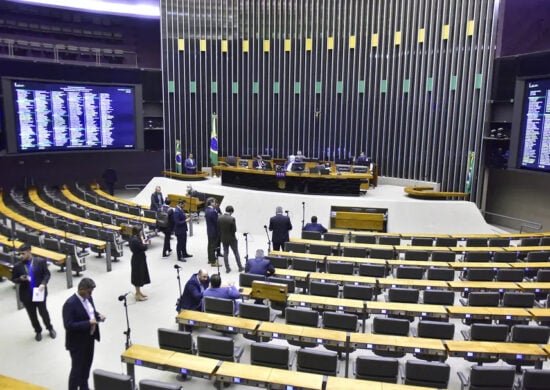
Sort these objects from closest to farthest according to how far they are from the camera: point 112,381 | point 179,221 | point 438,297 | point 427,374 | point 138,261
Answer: point 112,381
point 427,374
point 438,297
point 138,261
point 179,221

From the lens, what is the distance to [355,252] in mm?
8609

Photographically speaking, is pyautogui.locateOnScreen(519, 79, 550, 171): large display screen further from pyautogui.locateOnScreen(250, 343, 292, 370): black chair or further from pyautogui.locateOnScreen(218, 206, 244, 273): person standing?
pyautogui.locateOnScreen(250, 343, 292, 370): black chair

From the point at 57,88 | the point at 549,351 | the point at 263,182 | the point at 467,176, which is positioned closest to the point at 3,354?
the point at 549,351

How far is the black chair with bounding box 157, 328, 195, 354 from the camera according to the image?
4790mm

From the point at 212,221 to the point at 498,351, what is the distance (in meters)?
5.61

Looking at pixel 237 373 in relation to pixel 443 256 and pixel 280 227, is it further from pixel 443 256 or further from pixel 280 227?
pixel 443 256

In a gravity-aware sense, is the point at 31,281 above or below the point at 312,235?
above

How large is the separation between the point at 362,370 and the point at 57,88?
1411cm

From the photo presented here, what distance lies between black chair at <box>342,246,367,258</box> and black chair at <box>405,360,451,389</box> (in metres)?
4.33

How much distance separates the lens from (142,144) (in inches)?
659

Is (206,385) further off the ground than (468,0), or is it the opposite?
(468,0)

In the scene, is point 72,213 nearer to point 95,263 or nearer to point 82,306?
point 95,263

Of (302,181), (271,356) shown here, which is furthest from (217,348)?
(302,181)

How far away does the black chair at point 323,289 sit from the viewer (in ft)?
21.1
